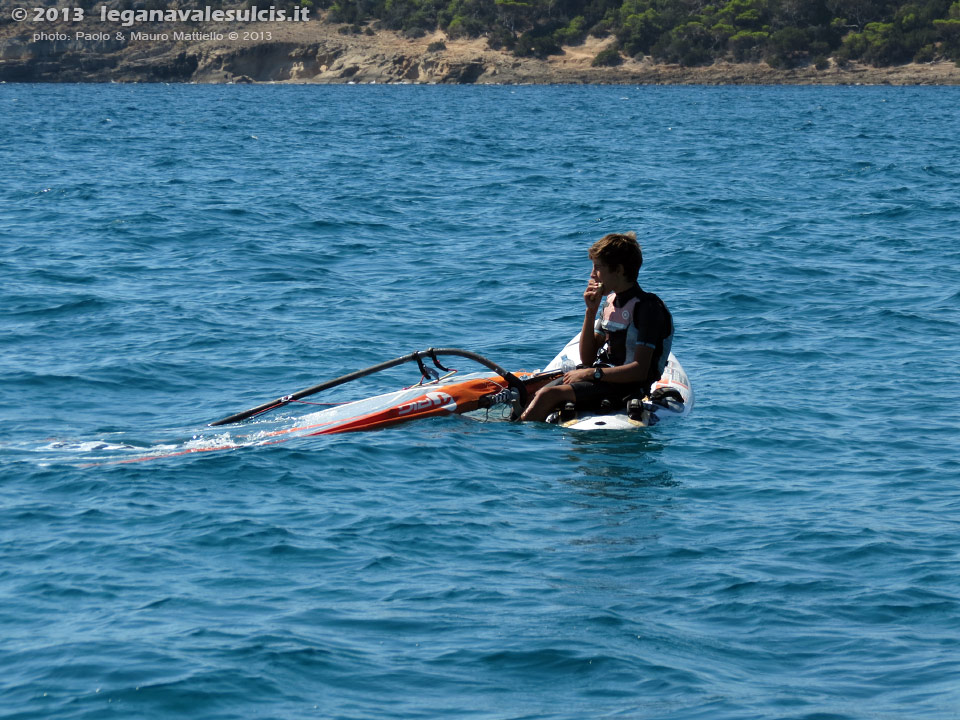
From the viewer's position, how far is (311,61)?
385 ft

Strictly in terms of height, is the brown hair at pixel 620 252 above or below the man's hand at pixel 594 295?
above

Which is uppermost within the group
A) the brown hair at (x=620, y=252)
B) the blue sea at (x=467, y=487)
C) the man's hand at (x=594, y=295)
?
the brown hair at (x=620, y=252)

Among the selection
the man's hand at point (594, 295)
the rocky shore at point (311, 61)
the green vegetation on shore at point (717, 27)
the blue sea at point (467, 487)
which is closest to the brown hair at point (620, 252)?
the man's hand at point (594, 295)

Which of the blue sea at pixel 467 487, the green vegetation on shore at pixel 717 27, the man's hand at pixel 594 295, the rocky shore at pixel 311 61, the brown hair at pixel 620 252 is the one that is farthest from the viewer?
the rocky shore at pixel 311 61

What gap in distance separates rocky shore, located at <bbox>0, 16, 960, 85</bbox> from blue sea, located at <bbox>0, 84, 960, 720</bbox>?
272ft

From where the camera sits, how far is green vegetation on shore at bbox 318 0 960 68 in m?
101

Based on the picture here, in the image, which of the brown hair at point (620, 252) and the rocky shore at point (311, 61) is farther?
the rocky shore at point (311, 61)

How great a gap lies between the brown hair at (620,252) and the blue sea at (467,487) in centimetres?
142

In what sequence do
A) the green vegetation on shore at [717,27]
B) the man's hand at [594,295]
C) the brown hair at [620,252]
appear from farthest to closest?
the green vegetation on shore at [717,27]
the man's hand at [594,295]
the brown hair at [620,252]

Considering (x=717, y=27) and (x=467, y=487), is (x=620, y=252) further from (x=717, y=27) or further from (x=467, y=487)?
(x=717, y=27)

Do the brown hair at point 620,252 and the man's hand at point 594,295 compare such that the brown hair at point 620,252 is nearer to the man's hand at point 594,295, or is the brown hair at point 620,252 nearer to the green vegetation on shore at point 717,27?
the man's hand at point 594,295

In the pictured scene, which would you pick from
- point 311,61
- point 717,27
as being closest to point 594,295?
point 717,27

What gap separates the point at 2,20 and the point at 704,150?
105584mm

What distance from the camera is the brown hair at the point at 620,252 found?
9.73 m
